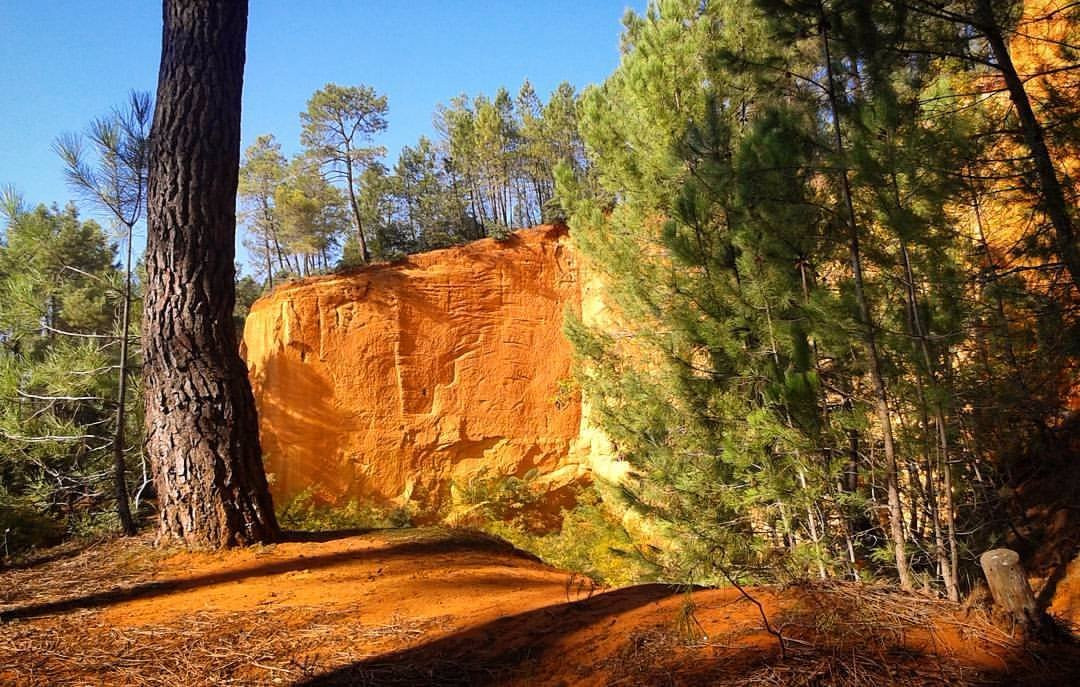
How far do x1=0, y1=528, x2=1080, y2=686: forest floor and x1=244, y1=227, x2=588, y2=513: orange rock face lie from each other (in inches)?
447

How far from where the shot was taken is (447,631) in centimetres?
308

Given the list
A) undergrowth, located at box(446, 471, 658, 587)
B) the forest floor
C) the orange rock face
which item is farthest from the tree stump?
the orange rock face

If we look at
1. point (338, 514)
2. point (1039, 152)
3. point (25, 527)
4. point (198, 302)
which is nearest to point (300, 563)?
point (198, 302)

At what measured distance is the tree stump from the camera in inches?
84.0

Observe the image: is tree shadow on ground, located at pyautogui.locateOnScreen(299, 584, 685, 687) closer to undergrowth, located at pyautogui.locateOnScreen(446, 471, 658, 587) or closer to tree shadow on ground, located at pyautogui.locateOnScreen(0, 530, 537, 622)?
tree shadow on ground, located at pyautogui.locateOnScreen(0, 530, 537, 622)

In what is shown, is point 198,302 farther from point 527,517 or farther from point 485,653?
point 527,517

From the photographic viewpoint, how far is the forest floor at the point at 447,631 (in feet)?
6.83

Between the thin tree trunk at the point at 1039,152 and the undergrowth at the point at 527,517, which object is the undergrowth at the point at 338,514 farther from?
the thin tree trunk at the point at 1039,152

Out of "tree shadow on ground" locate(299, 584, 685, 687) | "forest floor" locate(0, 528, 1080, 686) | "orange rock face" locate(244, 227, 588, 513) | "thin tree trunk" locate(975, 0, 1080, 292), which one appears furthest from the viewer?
"orange rock face" locate(244, 227, 588, 513)

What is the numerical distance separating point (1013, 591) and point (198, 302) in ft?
17.7

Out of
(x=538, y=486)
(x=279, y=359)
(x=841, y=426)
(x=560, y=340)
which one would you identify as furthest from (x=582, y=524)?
(x=841, y=426)

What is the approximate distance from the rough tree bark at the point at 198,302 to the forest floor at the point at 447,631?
442mm

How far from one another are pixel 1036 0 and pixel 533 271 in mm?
12119

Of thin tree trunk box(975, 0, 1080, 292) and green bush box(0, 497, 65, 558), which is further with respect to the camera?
green bush box(0, 497, 65, 558)
